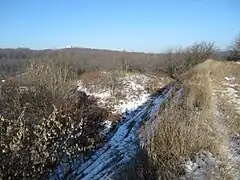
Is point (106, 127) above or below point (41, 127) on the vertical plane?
below

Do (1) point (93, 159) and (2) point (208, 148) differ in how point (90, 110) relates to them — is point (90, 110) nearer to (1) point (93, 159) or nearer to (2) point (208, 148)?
(1) point (93, 159)

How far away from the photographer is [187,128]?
23.0 feet

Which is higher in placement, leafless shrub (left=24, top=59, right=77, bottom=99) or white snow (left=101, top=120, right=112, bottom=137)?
leafless shrub (left=24, top=59, right=77, bottom=99)

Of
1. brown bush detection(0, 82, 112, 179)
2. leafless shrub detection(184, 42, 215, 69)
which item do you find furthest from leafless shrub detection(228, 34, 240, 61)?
brown bush detection(0, 82, 112, 179)

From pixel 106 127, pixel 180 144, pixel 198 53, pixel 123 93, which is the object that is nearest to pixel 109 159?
pixel 180 144

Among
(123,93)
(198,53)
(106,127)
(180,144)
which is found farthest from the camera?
(198,53)

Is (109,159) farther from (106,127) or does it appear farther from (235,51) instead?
(235,51)

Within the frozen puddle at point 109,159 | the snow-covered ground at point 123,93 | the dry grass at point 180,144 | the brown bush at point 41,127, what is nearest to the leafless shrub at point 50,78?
the brown bush at point 41,127

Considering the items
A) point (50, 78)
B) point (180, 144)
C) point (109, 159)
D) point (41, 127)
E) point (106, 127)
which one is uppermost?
point (41, 127)

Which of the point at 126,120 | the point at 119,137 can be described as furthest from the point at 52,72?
the point at 119,137

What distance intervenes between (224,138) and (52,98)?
42.2 feet

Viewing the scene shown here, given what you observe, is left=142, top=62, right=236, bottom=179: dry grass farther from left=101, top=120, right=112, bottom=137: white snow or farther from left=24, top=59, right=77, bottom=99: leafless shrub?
left=24, top=59, right=77, bottom=99: leafless shrub

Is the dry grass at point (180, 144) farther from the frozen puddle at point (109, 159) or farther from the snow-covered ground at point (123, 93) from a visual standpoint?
the snow-covered ground at point (123, 93)

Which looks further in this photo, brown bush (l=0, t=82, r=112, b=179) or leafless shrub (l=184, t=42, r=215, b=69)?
leafless shrub (l=184, t=42, r=215, b=69)
